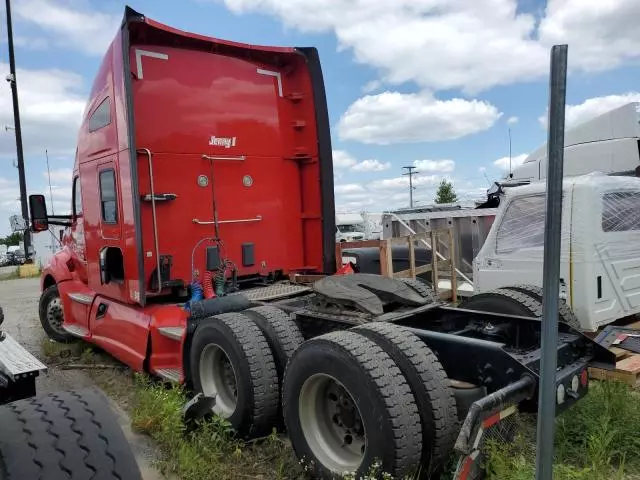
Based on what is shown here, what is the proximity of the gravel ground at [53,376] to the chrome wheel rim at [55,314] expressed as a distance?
0.29 m

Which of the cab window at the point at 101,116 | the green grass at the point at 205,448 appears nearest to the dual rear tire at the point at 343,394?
the green grass at the point at 205,448

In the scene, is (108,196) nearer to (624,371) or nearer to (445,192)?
(624,371)

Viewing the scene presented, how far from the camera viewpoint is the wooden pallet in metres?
3.27

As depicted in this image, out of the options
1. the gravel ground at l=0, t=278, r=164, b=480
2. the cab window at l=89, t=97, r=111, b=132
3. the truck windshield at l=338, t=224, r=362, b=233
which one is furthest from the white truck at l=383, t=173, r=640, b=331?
the truck windshield at l=338, t=224, r=362, b=233

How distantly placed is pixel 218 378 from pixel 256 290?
136 cm

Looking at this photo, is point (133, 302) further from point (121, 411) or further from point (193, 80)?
point (193, 80)

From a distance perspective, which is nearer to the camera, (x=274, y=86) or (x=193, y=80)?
(x=193, y=80)

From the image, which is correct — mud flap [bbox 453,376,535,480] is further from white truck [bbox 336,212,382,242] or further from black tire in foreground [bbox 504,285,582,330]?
white truck [bbox 336,212,382,242]

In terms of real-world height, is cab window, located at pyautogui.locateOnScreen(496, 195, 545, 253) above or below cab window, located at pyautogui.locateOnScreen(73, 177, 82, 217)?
below

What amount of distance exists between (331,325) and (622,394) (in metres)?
2.20

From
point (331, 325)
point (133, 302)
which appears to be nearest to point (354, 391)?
point (331, 325)

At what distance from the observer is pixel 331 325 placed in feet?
13.3

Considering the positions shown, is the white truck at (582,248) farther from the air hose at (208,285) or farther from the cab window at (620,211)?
the air hose at (208,285)

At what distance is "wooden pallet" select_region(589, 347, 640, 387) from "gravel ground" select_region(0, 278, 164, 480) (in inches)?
116
